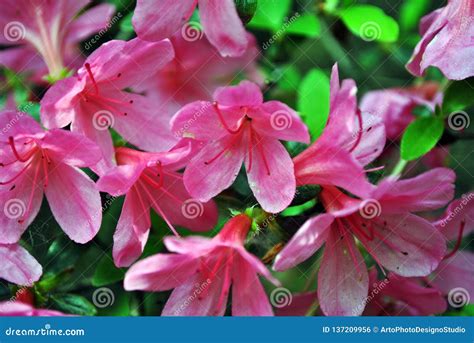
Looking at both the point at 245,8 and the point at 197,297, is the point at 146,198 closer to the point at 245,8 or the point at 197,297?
the point at 197,297

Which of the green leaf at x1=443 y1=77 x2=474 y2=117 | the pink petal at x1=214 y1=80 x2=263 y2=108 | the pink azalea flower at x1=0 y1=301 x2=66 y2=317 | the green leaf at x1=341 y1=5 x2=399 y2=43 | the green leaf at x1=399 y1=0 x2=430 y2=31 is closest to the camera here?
the pink petal at x1=214 y1=80 x2=263 y2=108

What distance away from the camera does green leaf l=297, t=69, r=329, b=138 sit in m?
1.50

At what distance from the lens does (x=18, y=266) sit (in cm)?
126

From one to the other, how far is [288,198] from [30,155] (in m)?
0.43

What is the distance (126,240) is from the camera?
48.9 inches

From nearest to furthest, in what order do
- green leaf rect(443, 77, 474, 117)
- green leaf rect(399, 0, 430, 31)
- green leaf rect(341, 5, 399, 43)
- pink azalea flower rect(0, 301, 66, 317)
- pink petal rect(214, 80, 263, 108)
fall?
pink petal rect(214, 80, 263, 108), pink azalea flower rect(0, 301, 66, 317), green leaf rect(443, 77, 474, 117), green leaf rect(341, 5, 399, 43), green leaf rect(399, 0, 430, 31)

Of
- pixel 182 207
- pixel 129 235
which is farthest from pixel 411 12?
pixel 129 235

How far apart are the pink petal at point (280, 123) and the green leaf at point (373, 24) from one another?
1.19 feet

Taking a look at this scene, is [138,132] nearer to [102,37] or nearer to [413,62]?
[102,37]

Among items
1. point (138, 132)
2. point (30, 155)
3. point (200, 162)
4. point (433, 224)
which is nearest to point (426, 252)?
point (433, 224)

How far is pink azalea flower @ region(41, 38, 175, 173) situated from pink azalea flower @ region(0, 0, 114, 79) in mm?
190

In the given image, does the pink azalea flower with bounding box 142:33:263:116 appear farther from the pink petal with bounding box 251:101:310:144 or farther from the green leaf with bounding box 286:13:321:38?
the pink petal with bounding box 251:101:310:144

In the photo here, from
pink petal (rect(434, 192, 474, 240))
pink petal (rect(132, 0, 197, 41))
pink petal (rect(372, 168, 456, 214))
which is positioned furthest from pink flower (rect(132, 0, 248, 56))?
pink petal (rect(434, 192, 474, 240))

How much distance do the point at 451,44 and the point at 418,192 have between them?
252 mm
